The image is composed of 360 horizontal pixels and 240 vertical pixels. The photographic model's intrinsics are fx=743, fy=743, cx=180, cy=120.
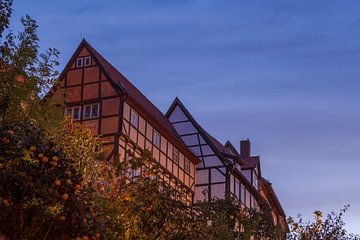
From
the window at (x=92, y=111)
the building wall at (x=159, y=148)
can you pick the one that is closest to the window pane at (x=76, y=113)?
the window at (x=92, y=111)

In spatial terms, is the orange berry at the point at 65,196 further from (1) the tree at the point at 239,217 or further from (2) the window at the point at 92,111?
(2) the window at the point at 92,111

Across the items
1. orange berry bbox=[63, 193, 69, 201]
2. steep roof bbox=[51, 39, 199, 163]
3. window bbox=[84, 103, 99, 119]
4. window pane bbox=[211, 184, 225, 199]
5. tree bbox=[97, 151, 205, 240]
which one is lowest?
orange berry bbox=[63, 193, 69, 201]

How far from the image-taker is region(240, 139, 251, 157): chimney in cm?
6003

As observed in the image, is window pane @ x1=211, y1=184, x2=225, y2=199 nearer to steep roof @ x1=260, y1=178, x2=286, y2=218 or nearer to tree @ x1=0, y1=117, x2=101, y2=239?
steep roof @ x1=260, y1=178, x2=286, y2=218

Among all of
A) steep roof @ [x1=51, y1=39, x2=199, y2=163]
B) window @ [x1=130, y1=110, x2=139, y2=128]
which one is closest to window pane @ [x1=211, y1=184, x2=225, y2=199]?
steep roof @ [x1=51, y1=39, x2=199, y2=163]

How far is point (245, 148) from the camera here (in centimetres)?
6075

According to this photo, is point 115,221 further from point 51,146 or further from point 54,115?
point 51,146

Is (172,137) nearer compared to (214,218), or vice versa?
(214,218)

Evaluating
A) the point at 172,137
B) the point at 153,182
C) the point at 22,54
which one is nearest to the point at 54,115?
the point at 22,54

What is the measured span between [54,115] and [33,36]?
1611mm

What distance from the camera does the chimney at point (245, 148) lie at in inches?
2363

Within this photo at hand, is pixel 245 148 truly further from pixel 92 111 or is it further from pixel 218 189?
pixel 92 111

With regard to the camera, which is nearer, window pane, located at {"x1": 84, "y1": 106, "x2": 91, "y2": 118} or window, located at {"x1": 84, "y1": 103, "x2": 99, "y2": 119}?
window, located at {"x1": 84, "y1": 103, "x2": 99, "y2": 119}

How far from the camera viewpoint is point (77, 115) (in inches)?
1409
